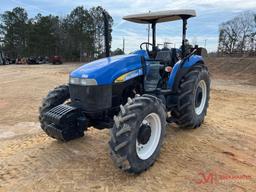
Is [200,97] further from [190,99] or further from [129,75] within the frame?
[129,75]

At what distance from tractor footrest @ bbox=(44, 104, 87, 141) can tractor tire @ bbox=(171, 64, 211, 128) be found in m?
1.83

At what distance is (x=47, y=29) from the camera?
55.2m

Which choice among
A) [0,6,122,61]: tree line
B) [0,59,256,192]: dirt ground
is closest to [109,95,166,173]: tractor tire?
[0,59,256,192]: dirt ground

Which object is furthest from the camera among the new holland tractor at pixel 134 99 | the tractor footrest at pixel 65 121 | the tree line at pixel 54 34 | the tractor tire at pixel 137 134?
the tree line at pixel 54 34

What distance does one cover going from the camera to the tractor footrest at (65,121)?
468cm

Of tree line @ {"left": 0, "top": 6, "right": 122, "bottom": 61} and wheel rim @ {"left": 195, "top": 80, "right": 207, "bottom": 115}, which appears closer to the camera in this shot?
wheel rim @ {"left": 195, "top": 80, "right": 207, "bottom": 115}

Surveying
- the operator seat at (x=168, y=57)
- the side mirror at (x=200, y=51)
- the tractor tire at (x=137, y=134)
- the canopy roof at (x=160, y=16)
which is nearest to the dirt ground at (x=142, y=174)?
the tractor tire at (x=137, y=134)

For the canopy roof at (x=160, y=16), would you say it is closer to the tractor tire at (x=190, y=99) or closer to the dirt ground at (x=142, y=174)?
the tractor tire at (x=190, y=99)

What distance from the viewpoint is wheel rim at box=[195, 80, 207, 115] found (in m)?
6.49

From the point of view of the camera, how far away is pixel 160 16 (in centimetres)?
596

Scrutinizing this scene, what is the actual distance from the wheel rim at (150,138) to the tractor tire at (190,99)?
1155 millimetres

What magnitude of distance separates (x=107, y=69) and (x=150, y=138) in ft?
3.88

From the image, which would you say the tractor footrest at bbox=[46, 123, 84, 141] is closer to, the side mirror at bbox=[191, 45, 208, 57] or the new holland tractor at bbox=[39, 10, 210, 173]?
the new holland tractor at bbox=[39, 10, 210, 173]

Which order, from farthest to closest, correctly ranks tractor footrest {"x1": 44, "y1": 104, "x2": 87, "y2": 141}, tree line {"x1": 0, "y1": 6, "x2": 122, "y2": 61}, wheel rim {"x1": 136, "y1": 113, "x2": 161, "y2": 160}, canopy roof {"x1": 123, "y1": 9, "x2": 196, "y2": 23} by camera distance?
tree line {"x1": 0, "y1": 6, "x2": 122, "y2": 61} < canopy roof {"x1": 123, "y1": 9, "x2": 196, "y2": 23} < tractor footrest {"x1": 44, "y1": 104, "x2": 87, "y2": 141} < wheel rim {"x1": 136, "y1": 113, "x2": 161, "y2": 160}
